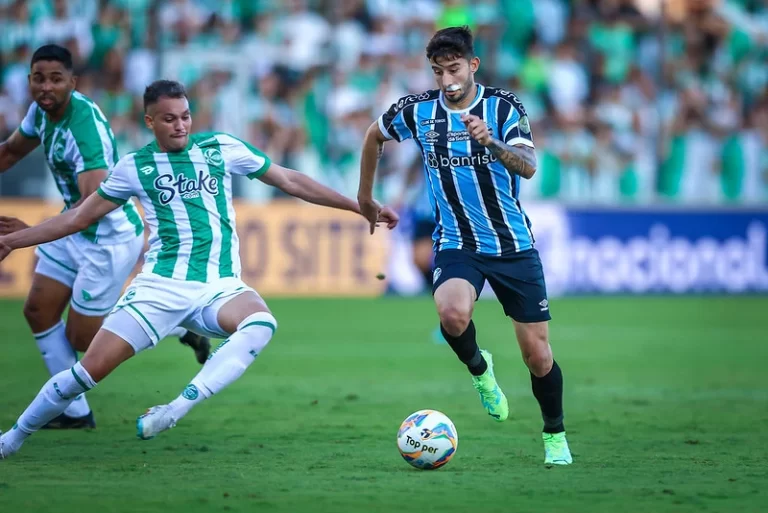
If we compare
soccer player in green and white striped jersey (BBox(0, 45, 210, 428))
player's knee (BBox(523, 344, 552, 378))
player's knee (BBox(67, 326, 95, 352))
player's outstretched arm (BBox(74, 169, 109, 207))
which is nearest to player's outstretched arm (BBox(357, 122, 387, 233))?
player's knee (BBox(523, 344, 552, 378))

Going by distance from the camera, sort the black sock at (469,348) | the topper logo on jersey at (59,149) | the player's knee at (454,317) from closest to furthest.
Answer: the player's knee at (454,317) → the black sock at (469,348) → the topper logo on jersey at (59,149)

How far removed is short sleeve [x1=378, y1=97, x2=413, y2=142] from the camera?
7418 millimetres

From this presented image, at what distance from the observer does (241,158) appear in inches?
294

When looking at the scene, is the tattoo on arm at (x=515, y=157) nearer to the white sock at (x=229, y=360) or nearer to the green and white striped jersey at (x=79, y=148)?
the white sock at (x=229, y=360)

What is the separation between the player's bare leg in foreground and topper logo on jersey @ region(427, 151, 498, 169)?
689mm

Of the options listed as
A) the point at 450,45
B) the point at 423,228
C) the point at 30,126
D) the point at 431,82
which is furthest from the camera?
the point at 431,82

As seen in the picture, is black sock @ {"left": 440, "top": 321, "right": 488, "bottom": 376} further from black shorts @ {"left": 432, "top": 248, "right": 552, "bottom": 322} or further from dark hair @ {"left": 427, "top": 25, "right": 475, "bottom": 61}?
dark hair @ {"left": 427, "top": 25, "right": 475, "bottom": 61}

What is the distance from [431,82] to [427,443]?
41.7 feet

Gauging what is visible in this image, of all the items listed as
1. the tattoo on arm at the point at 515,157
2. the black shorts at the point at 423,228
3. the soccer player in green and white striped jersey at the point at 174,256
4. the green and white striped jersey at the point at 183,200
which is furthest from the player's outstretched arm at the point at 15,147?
the black shorts at the point at 423,228

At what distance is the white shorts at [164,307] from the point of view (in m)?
7.05

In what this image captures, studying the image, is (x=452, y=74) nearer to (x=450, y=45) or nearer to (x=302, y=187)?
(x=450, y=45)

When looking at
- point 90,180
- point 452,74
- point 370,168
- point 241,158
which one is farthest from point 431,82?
point 452,74

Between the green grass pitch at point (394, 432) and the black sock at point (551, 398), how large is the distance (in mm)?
237

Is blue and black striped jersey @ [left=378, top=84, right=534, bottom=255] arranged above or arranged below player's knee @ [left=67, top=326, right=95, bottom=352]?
above
